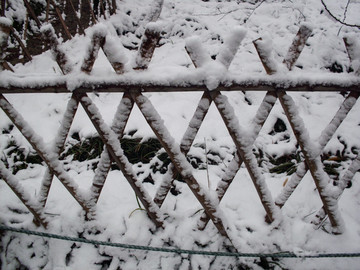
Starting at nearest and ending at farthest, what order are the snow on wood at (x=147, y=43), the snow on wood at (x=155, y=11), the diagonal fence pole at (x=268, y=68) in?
the snow on wood at (x=147, y=43), the diagonal fence pole at (x=268, y=68), the snow on wood at (x=155, y=11)

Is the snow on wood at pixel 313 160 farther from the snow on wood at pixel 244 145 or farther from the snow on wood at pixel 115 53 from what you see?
the snow on wood at pixel 115 53

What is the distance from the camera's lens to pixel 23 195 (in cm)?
142

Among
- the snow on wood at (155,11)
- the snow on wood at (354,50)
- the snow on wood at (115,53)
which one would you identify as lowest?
the snow on wood at (115,53)

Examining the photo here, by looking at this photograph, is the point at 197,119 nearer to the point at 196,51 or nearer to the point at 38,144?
the point at 196,51

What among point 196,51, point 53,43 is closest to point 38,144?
point 53,43

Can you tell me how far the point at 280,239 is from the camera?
151cm

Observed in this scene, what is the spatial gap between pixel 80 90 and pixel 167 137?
503 millimetres

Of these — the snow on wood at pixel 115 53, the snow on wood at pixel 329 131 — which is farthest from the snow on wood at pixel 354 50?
the snow on wood at pixel 115 53

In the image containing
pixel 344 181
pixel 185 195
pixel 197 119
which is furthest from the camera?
pixel 185 195

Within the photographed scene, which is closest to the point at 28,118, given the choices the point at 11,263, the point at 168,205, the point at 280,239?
the point at 11,263

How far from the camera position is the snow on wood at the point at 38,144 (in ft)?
3.94

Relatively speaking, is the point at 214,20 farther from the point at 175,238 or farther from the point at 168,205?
the point at 175,238

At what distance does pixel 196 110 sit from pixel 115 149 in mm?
512

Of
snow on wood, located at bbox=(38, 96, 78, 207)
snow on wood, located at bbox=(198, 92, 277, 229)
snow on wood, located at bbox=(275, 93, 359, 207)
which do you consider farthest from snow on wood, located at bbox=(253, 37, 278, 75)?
snow on wood, located at bbox=(38, 96, 78, 207)
